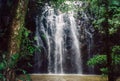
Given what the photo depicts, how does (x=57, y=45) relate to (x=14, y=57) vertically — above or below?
above

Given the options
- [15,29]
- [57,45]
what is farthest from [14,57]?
[57,45]

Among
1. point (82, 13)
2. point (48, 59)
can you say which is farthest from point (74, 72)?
point (82, 13)

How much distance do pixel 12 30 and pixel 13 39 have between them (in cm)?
18

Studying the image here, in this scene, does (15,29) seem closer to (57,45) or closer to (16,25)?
(16,25)

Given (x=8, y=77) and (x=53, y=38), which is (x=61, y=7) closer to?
(x=53, y=38)

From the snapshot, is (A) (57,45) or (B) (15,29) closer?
(B) (15,29)

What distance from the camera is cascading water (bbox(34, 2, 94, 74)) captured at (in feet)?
41.4

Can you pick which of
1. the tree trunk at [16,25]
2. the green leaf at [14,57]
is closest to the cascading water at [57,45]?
the tree trunk at [16,25]

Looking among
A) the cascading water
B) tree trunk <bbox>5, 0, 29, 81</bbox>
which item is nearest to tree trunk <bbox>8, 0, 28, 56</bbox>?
tree trunk <bbox>5, 0, 29, 81</bbox>

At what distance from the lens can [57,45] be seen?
13.1 meters

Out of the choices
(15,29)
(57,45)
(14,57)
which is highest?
(15,29)

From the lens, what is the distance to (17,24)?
507cm

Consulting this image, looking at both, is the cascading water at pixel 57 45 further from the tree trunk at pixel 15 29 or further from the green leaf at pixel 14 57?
the green leaf at pixel 14 57

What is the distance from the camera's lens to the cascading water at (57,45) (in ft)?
41.4
